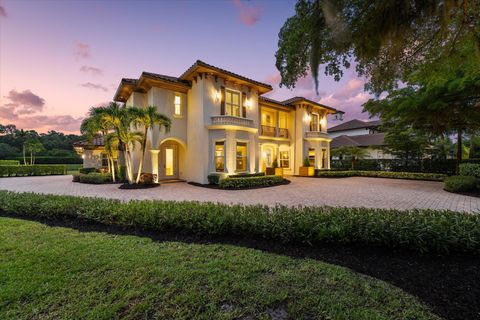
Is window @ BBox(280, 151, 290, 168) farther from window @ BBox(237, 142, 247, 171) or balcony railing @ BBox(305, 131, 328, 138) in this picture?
window @ BBox(237, 142, 247, 171)

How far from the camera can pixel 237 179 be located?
12031 mm

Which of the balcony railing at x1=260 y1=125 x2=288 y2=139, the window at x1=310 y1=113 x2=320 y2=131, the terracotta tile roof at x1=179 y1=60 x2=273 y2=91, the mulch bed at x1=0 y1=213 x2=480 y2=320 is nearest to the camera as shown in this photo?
the mulch bed at x1=0 y1=213 x2=480 y2=320

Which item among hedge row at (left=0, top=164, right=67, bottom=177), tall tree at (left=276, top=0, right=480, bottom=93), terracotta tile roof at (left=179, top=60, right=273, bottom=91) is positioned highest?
terracotta tile roof at (left=179, top=60, right=273, bottom=91)

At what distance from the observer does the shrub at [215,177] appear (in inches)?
501

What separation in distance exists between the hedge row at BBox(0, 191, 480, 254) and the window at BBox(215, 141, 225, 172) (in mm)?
7959

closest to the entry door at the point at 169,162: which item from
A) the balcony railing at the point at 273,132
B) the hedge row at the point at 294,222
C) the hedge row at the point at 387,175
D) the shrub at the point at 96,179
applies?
the shrub at the point at 96,179

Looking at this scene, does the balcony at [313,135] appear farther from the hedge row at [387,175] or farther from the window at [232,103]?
the window at [232,103]

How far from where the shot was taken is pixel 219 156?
13531 mm

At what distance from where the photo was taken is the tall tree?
2.27 m

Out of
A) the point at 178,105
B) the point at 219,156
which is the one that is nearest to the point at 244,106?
the point at 219,156

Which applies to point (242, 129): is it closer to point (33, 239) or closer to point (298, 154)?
point (298, 154)

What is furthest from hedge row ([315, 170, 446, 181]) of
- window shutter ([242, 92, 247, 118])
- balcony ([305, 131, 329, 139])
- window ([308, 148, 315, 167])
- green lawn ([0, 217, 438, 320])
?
green lawn ([0, 217, 438, 320])

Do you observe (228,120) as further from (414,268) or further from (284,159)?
(414,268)

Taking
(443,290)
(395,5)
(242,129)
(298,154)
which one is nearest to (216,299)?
(443,290)
